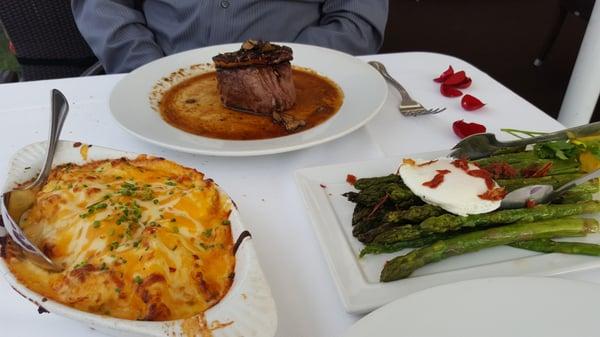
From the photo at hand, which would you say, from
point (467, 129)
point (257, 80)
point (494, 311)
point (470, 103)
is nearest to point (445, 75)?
point (470, 103)

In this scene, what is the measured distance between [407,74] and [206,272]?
132 centimetres

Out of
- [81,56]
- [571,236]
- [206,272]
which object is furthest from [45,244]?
[81,56]

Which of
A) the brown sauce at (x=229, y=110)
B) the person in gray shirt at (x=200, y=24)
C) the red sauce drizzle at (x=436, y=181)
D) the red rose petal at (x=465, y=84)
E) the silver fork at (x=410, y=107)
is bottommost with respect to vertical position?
the person in gray shirt at (x=200, y=24)

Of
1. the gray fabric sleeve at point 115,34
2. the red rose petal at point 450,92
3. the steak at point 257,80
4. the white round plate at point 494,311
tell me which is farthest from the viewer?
the gray fabric sleeve at point 115,34

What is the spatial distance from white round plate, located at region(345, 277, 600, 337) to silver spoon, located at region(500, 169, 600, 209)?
14.2 inches

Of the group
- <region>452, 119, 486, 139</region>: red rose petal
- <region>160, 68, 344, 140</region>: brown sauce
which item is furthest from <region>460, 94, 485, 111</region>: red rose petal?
<region>160, 68, 344, 140</region>: brown sauce

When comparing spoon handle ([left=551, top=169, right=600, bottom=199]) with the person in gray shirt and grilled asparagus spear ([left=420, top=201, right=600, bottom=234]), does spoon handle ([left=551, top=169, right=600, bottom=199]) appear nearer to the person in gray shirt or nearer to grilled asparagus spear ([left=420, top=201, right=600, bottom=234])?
grilled asparagus spear ([left=420, top=201, right=600, bottom=234])

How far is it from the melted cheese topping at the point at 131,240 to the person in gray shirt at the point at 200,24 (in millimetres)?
1345

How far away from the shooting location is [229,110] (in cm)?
164

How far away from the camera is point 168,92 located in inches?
67.5

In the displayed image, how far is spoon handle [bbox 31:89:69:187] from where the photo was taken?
1085 mm

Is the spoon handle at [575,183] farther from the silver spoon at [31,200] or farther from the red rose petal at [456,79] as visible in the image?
the silver spoon at [31,200]

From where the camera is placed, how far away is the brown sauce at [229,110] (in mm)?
1499

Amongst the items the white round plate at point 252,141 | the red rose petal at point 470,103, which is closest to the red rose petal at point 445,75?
the red rose petal at point 470,103
